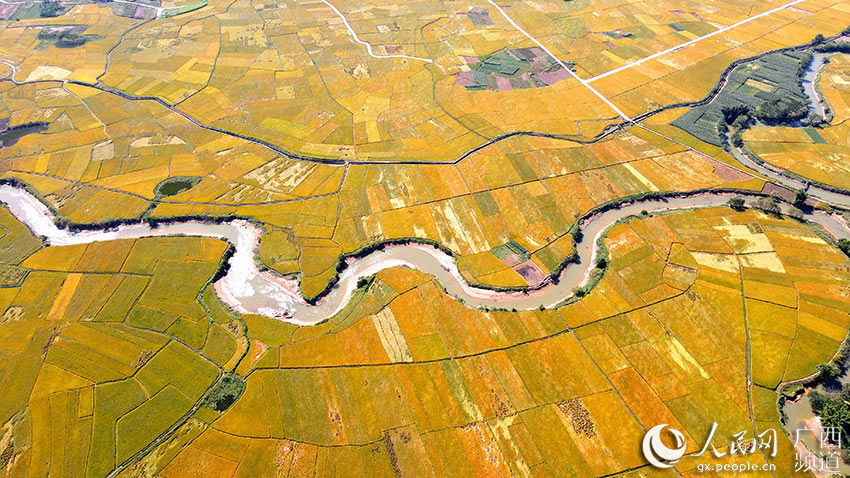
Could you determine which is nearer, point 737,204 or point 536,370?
point 536,370

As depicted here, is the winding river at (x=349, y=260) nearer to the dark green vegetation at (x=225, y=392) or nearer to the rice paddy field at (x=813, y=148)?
the rice paddy field at (x=813, y=148)

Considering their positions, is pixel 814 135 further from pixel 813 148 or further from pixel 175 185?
pixel 175 185

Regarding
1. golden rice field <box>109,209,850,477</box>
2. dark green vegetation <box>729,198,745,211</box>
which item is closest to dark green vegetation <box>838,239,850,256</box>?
golden rice field <box>109,209,850,477</box>

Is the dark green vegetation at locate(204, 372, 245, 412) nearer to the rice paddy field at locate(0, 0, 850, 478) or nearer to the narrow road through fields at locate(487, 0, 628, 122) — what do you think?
the rice paddy field at locate(0, 0, 850, 478)

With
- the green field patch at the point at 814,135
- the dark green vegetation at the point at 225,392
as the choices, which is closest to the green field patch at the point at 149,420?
the dark green vegetation at the point at 225,392

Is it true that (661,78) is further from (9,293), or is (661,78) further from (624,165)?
(9,293)

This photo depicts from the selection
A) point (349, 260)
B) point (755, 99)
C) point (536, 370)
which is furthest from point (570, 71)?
point (536, 370)
